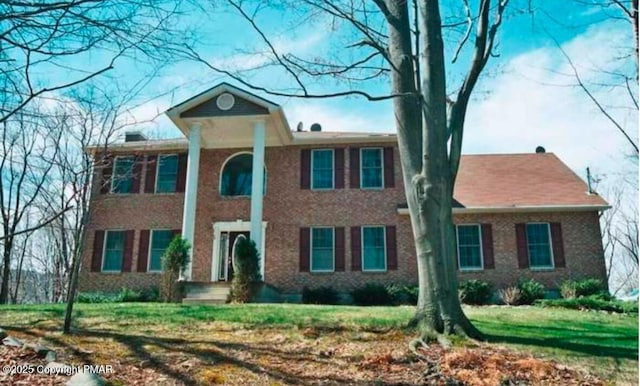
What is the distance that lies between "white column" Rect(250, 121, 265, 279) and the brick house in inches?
1.5

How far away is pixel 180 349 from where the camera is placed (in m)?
5.57

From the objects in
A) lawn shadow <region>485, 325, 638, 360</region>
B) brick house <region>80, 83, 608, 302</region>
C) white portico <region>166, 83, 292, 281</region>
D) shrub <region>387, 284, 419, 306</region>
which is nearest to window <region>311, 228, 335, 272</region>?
brick house <region>80, 83, 608, 302</region>

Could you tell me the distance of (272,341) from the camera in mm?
6078

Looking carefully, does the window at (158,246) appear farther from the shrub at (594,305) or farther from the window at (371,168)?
the shrub at (594,305)

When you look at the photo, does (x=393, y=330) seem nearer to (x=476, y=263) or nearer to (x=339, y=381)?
(x=339, y=381)

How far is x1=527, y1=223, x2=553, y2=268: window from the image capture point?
1698 centimetres

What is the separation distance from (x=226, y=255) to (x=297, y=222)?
9.21ft

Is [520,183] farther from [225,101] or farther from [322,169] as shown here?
[225,101]

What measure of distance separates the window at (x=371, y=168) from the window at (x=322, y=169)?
3.78 feet

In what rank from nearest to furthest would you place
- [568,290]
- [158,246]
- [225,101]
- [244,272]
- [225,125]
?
[244,272]
[568,290]
[225,101]
[225,125]
[158,246]

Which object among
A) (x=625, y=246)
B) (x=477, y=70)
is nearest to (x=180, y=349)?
(x=477, y=70)

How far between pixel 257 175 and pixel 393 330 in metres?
10.2

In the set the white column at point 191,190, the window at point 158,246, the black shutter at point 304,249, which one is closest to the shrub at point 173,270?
the white column at point 191,190

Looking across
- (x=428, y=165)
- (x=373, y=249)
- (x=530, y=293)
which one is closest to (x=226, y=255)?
(x=373, y=249)
